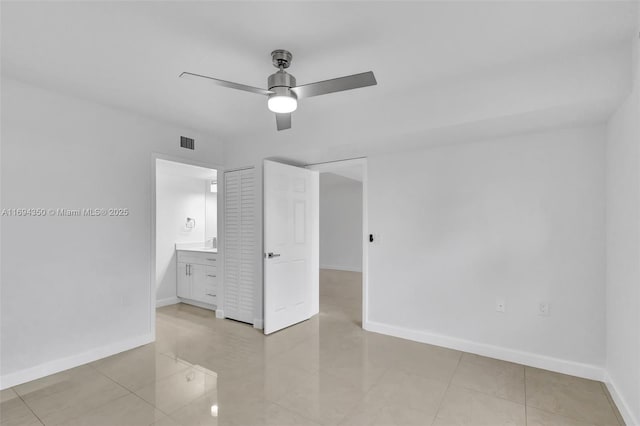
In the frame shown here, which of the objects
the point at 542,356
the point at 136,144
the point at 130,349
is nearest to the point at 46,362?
the point at 130,349

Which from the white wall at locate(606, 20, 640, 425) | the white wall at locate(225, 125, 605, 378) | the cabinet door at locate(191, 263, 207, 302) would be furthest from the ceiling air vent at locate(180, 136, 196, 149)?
the white wall at locate(606, 20, 640, 425)

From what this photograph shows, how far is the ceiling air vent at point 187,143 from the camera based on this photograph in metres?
3.79

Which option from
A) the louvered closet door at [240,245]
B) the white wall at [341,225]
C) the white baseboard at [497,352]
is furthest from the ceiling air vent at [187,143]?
the white wall at [341,225]

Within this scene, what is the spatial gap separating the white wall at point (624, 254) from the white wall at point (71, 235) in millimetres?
4096

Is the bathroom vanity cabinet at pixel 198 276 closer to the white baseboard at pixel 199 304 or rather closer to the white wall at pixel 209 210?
the white baseboard at pixel 199 304

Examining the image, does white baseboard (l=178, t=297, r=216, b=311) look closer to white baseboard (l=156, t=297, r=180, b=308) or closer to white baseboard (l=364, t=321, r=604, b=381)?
white baseboard (l=156, t=297, r=180, b=308)

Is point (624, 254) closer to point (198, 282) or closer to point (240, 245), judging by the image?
point (240, 245)

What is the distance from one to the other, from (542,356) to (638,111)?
82.7 inches

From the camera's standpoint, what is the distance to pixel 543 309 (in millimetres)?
2836

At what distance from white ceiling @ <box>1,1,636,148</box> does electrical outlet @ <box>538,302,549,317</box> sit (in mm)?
1623

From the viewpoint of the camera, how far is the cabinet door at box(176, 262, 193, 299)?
4.96 metres

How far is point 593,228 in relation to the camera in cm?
265

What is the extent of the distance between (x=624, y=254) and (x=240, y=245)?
146 inches

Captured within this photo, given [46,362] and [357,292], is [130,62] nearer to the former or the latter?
[46,362]
